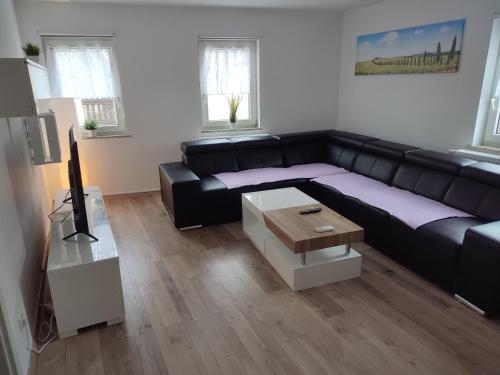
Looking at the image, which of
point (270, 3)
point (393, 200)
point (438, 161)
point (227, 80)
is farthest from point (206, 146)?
point (438, 161)

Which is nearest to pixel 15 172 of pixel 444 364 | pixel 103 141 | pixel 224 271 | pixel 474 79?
pixel 224 271

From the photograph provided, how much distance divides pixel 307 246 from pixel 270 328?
63 centimetres

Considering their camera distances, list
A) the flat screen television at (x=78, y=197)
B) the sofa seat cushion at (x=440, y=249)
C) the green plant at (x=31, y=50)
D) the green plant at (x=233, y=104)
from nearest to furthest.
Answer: the flat screen television at (x=78, y=197), the sofa seat cushion at (x=440, y=249), the green plant at (x=31, y=50), the green plant at (x=233, y=104)

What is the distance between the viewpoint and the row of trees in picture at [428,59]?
3.57 m

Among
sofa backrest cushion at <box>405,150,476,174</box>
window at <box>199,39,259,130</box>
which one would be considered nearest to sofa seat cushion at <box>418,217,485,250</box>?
sofa backrest cushion at <box>405,150,476,174</box>

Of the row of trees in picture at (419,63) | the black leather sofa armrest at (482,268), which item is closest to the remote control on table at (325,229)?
the black leather sofa armrest at (482,268)

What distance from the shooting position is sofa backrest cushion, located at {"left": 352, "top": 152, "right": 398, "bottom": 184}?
12.8 feet

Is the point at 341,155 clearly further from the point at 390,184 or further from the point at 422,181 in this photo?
the point at 422,181

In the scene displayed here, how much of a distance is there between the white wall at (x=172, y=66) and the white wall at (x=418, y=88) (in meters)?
0.51

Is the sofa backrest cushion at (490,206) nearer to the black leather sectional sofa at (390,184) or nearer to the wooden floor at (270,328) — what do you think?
the black leather sectional sofa at (390,184)

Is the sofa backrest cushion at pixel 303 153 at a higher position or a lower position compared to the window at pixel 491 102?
lower

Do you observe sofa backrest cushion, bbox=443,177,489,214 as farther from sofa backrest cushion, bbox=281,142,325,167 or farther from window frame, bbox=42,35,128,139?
window frame, bbox=42,35,128,139

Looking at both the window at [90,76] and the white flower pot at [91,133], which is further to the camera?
the white flower pot at [91,133]

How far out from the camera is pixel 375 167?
410cm
